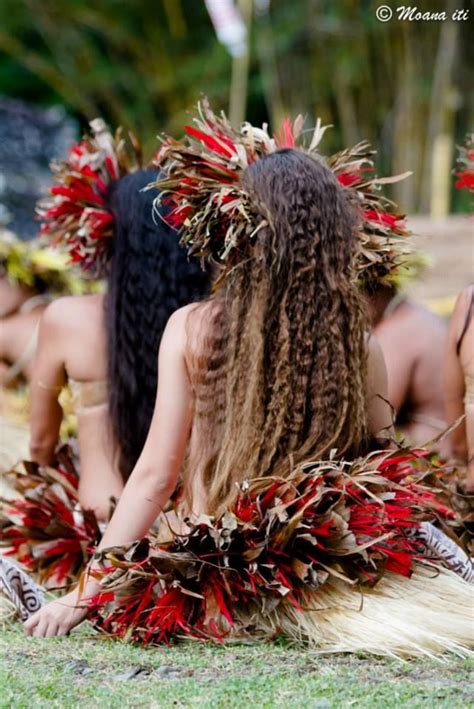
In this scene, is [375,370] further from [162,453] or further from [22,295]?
[22,295]

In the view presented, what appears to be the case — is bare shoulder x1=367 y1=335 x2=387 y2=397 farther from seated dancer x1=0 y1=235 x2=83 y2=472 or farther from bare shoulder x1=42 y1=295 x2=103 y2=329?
seated dancer x1=0 y1=235 x2=83 y2=472

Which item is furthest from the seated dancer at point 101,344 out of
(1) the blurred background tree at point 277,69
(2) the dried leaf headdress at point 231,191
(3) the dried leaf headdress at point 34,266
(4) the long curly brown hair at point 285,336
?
(1) the blurred background tree at point 277,69

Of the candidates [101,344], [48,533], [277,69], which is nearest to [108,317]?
[101,344]

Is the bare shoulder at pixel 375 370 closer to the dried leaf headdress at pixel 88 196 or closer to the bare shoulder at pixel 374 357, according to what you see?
the bare shoulder at pixel 374 357

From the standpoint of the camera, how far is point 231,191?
2668 mm

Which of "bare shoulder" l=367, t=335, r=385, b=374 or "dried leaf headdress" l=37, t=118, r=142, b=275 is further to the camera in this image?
"dried leaf headdress" l=37, t=118, r=142, b=275

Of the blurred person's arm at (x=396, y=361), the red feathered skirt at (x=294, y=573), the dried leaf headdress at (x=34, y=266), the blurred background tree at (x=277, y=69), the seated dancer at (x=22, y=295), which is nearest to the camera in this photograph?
the red feathered skirt at (x=294, y=573)

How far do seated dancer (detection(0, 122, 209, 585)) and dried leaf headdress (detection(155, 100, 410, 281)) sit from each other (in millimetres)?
389

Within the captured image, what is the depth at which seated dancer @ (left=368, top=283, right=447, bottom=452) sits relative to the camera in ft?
12.6

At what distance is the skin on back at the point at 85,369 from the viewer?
3.46 m

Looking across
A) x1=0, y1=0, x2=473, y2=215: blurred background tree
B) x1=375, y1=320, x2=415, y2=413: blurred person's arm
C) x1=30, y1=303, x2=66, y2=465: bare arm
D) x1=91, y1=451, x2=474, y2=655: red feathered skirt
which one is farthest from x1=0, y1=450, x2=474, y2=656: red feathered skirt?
x1=0, y1=0, x2=473, y2=215: blurred background tree

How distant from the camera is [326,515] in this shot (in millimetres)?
2582

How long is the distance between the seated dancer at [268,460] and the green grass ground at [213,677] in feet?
0.30

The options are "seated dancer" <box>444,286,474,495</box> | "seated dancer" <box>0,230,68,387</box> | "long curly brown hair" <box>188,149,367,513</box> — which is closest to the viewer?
"long curly brown hair" <box>188,149,367,513</box>
